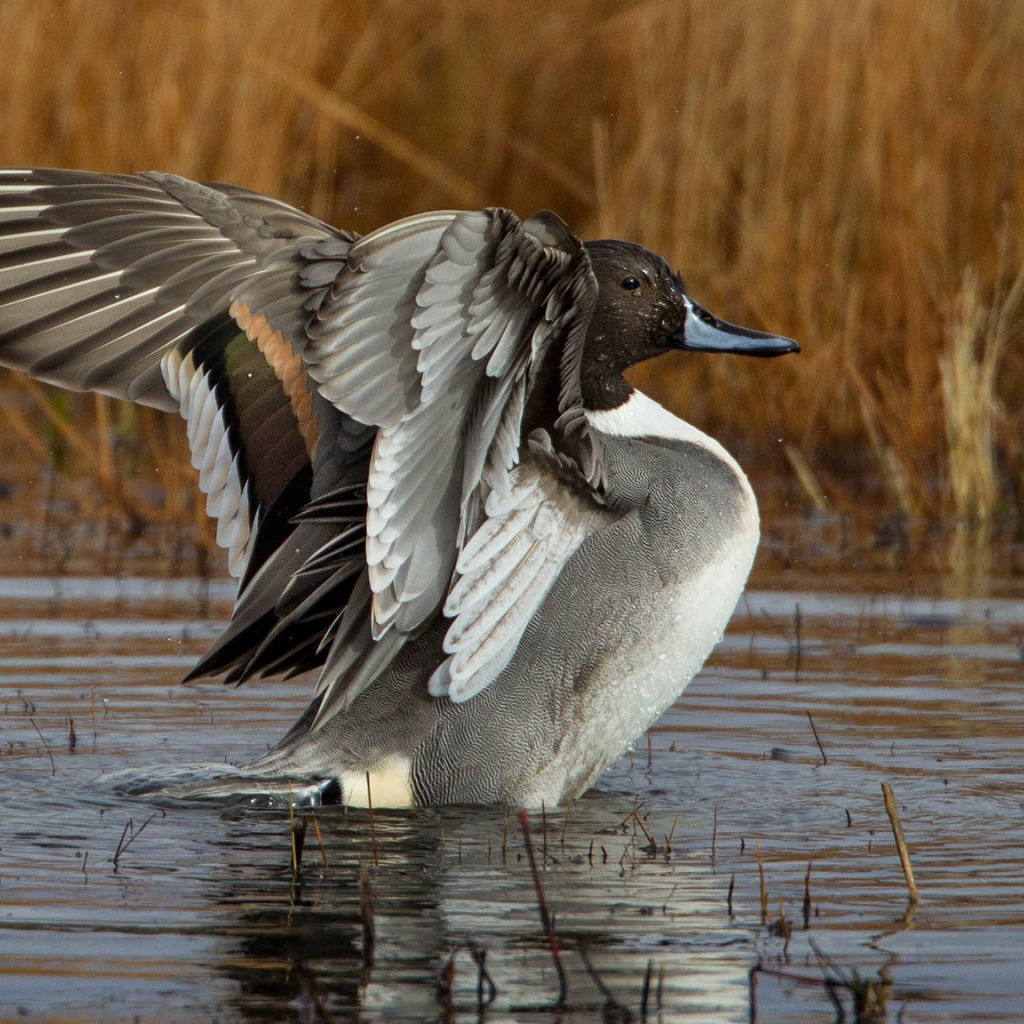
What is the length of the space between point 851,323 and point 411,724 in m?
3.23

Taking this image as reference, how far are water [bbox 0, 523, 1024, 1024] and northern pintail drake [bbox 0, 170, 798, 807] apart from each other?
0.20 metres

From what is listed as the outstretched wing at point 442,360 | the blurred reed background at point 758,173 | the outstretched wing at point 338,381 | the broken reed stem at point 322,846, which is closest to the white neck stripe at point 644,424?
the outstretched wing at point 338,381

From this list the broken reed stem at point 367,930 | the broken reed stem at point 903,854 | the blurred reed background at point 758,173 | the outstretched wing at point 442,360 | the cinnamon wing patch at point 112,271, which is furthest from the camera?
the blurred reed background at point 758,173

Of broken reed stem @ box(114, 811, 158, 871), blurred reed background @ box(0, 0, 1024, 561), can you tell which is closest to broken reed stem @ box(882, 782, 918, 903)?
broken reed stem @ box(114, 811, 158, 871)

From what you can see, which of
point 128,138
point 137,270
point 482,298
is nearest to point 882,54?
point 128,138

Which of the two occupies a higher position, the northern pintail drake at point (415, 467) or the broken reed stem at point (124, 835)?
the northern pintail drake at point (415, 467)

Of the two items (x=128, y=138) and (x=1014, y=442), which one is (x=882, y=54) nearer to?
(x=1014, y=442)

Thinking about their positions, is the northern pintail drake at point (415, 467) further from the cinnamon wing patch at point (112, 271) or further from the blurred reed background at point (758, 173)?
the blurred reed background at point (758, 173)

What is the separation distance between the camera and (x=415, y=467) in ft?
11.0

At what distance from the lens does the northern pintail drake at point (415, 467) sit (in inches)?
127

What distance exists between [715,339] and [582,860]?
50.3 inches

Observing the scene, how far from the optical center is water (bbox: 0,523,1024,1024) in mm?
2463

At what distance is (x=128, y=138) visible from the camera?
25.0ft

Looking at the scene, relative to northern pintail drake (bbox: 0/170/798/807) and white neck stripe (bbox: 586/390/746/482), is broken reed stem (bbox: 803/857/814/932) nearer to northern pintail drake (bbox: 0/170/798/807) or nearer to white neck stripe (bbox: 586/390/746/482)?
northern pintail drake (bbox: 0/170/798/807)
